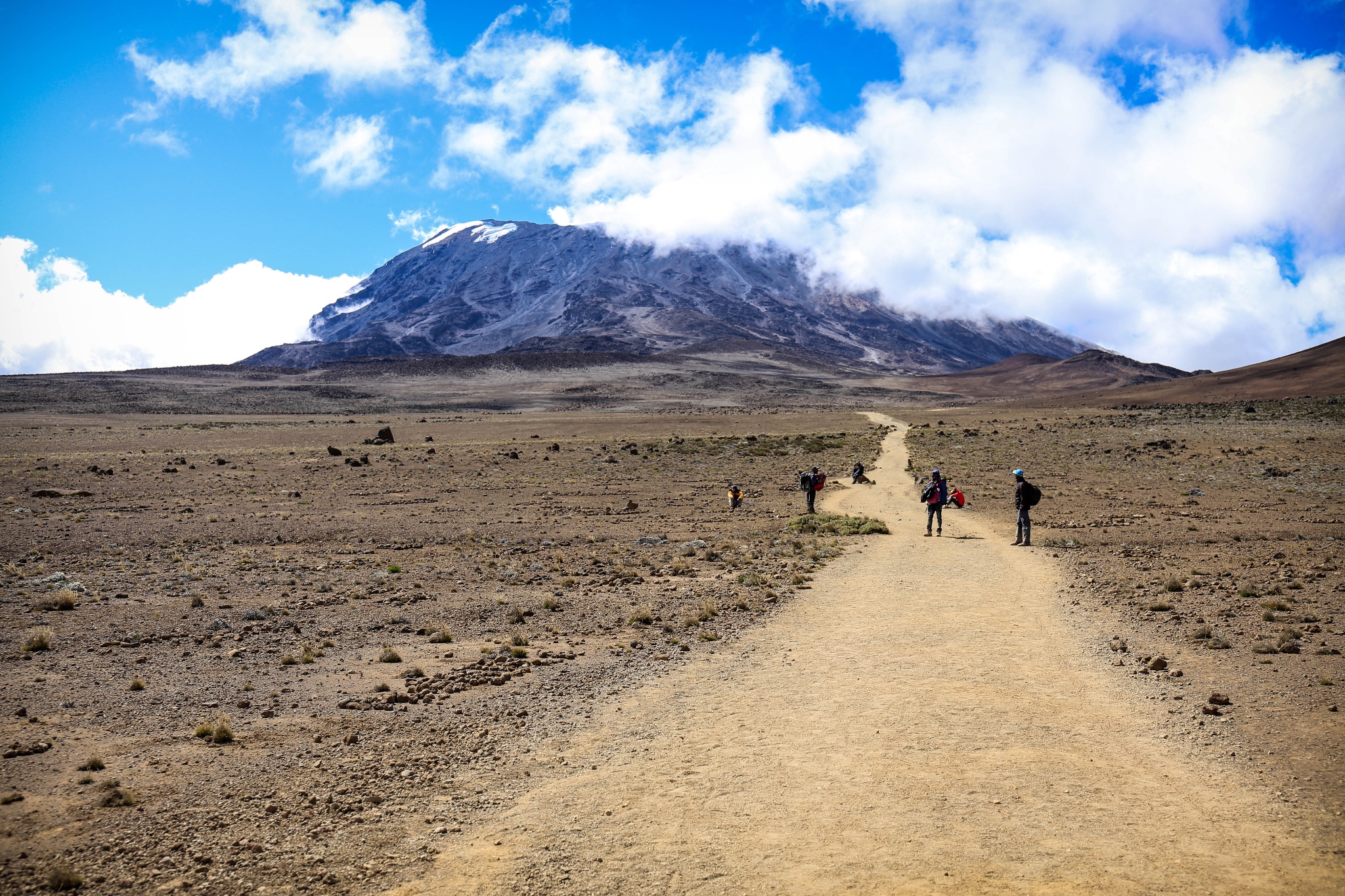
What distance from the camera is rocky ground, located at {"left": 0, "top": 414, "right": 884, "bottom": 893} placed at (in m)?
6.16

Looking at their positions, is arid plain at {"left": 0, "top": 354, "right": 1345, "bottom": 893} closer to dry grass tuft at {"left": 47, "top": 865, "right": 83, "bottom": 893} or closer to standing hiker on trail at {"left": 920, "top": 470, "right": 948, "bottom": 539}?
dry grass tuft at {"left": 47, "top": 865, "right": 83, "bottom": 893}

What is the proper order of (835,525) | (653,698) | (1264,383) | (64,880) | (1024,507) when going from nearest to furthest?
(64,880)
(653,698)
(1024,507)
(835,525)
(1264,383)

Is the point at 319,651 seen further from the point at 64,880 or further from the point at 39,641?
the point at 64,880

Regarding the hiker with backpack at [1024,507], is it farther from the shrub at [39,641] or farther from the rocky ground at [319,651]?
the shrub at [39,641]

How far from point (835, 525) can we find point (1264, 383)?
4115 inches

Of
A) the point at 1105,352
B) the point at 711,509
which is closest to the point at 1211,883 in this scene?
the point at 711,509

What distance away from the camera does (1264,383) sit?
325 ft

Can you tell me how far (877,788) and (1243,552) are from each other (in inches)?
578

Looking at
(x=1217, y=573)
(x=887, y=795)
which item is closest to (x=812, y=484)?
(x=1217, y=573)

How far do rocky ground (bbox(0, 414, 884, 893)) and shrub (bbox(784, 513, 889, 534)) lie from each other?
0.74 meters

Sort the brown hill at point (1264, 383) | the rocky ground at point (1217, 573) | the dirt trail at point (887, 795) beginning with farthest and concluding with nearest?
the brown hill at point (1264, 383) < the rocky ground at point (1217, 573) < the dirt trail at point (887, 795)

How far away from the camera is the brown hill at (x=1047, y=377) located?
155250 millimetres

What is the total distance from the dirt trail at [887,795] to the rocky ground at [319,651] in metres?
0.76

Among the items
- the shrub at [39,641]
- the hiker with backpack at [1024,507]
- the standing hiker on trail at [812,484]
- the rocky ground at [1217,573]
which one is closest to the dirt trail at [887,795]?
the rocky ground at [1217,573]
